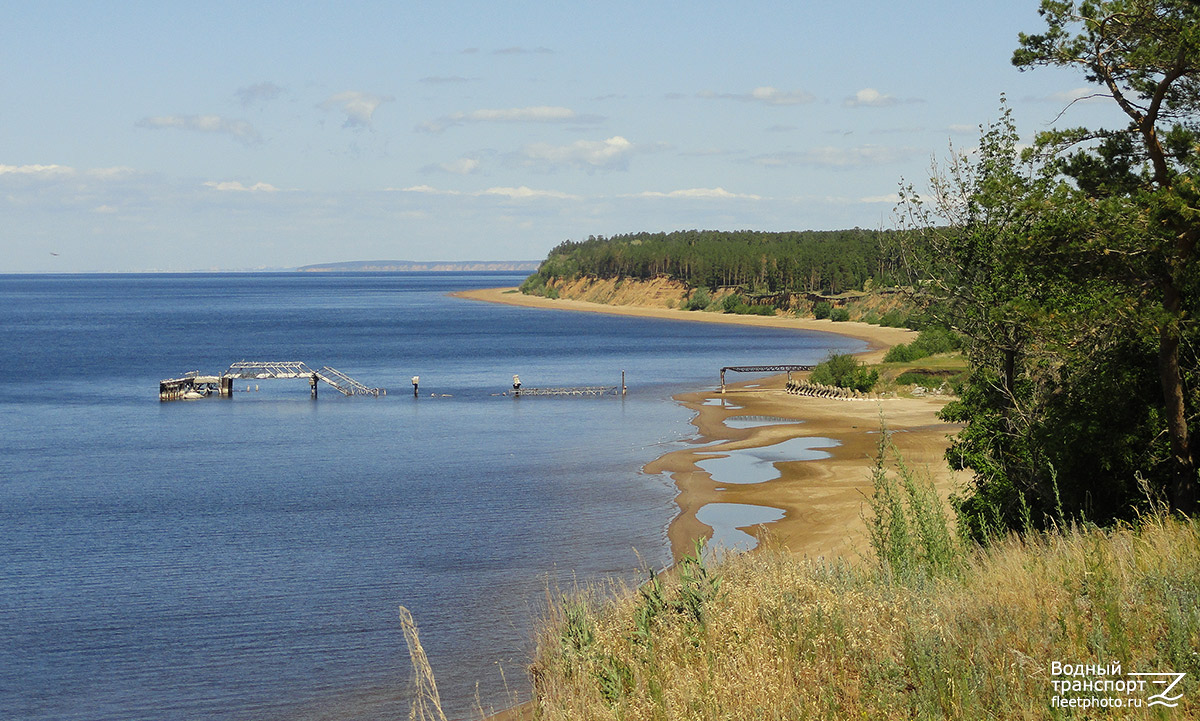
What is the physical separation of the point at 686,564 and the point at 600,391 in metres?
63.4

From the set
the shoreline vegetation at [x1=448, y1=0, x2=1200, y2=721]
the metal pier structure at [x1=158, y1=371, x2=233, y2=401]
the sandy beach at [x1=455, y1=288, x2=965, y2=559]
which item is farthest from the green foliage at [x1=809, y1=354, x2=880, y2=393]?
the metal pier structure at [x1=158, y1=371, x2=233, y2=401]

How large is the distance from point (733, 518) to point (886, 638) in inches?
941

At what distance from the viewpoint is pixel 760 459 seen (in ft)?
142

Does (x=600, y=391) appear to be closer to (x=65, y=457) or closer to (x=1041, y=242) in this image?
(x=65, y=457)

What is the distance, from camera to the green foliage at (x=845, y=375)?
6656cm

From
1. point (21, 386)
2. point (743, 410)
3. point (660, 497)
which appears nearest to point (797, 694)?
point (660, 497)

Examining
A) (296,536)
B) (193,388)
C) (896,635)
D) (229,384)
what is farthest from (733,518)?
(229,384)

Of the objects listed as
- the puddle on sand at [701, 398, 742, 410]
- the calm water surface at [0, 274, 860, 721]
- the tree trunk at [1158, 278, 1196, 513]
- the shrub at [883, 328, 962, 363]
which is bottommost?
the calm water surface at [0, 274, 860, 721]

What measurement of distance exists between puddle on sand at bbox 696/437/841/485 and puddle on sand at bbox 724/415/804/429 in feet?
21.2

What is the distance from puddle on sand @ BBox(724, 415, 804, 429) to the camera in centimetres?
5519

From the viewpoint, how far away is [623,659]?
32.1 ft

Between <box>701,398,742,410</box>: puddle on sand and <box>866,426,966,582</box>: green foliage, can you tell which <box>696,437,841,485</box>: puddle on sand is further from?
<box>866,426,966,582</box>: green foliage

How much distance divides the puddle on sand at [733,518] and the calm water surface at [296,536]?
144 cm

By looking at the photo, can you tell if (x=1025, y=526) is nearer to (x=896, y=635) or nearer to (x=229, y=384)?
(x=896, y=635)
